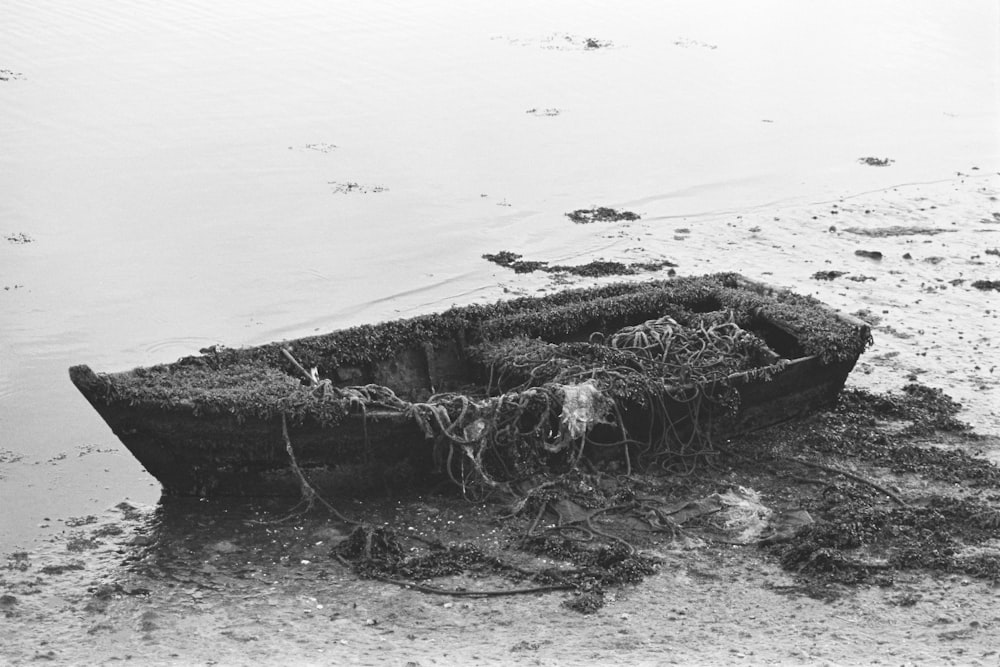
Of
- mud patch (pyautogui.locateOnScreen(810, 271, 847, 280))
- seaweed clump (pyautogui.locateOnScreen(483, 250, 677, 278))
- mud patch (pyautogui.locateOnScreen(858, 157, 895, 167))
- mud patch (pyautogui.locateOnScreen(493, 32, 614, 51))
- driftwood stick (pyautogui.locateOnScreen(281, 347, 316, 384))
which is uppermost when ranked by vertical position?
mud patch (pyautogui.locateOnScreen(493, 32, 614, 51))

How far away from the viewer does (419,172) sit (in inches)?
583

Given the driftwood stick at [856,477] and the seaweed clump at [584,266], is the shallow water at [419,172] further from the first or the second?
the driftwood stick at [856,477]

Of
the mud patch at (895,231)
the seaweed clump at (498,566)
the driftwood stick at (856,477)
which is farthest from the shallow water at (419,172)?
the seaweed clump at (498,566)

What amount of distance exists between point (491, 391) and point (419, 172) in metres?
6.51

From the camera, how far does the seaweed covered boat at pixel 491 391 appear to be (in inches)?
299

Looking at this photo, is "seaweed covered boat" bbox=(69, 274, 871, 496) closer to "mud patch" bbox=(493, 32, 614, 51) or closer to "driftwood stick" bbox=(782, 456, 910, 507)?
"driftwood stick" bbox=(782, 456, 910, 507)

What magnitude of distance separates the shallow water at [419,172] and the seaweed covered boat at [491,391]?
995mm

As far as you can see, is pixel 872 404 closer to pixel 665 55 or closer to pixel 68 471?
pixel 68 471

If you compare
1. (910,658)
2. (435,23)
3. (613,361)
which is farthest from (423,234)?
(435,23)

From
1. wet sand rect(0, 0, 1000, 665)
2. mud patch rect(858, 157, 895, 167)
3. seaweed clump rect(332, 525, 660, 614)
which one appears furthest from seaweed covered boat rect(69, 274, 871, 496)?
mud patch rect(858, 157, 895, 167)

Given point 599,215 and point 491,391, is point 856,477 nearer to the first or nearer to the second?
point 491,391

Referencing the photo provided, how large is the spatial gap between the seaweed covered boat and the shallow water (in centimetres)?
100

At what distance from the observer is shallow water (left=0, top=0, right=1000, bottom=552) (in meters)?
10.8

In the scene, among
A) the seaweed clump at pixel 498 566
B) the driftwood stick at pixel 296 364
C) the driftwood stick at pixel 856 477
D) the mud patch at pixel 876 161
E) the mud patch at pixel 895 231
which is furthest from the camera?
the mud patch at pixel 876 161
